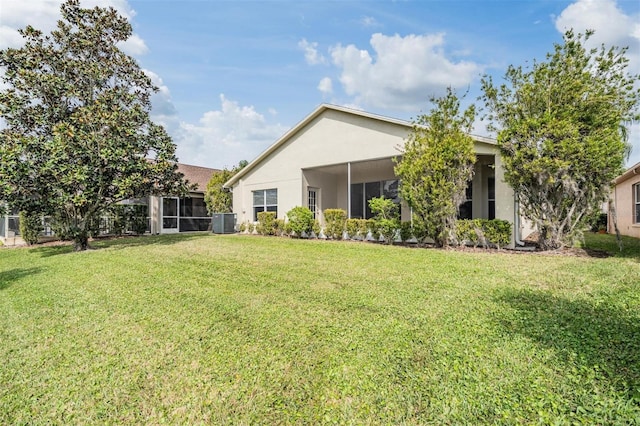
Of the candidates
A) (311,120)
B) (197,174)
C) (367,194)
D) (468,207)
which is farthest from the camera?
(197,174)

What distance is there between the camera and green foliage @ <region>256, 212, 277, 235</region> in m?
15.3

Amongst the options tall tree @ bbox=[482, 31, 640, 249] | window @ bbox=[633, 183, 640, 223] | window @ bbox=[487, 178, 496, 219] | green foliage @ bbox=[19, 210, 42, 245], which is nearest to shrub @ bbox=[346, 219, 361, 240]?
tall tree @ bbox=[482, 31, 640, 249]

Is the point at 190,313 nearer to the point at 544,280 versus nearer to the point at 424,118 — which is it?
the point at 544,280

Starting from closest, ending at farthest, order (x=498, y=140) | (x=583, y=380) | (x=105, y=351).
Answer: (x=583, y=380)
(x=105, y=351)
(x=498, y=140)

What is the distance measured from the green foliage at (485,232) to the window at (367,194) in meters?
4.78

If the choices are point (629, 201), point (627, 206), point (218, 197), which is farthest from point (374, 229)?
point (627, 206)

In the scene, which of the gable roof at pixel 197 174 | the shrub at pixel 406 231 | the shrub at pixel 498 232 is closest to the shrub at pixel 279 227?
the shrub at pixel 406 231

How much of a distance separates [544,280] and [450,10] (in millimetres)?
9047

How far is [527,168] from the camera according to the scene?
875cm

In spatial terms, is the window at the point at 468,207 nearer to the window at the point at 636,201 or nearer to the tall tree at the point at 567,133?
the tall tree at the point at 567,133

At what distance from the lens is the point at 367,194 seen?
1585 centimetres

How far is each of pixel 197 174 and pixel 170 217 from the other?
189 inches

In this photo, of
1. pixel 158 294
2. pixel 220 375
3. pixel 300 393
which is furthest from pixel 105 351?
pixel 300 393

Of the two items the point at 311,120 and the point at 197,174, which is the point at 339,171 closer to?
the point at 311,120
